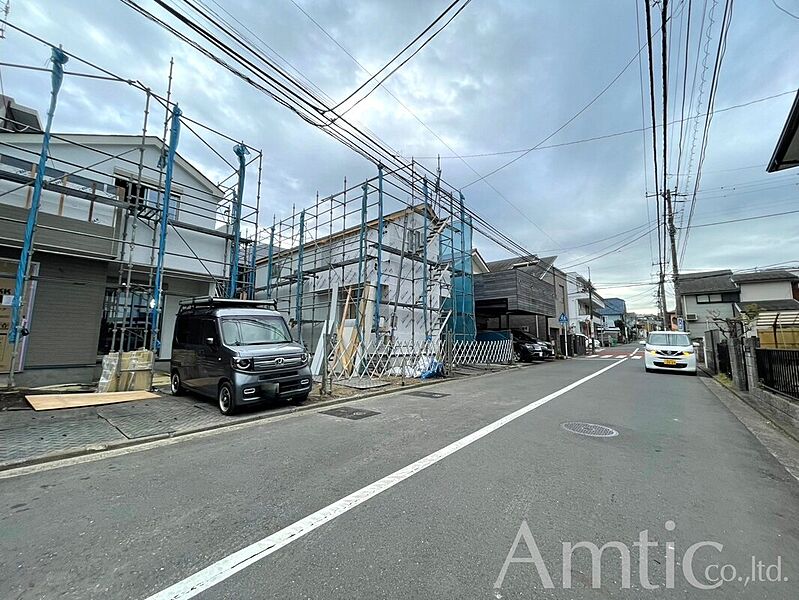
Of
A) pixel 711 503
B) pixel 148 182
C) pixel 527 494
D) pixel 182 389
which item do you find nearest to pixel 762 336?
pixel 711 503

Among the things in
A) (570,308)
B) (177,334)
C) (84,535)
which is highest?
(570,308)

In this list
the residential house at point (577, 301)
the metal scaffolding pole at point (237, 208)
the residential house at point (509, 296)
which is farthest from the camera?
the residential house at point (577, 301)

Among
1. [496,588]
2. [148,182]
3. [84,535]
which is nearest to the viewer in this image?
[496,588]

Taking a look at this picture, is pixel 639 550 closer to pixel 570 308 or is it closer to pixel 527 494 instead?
pixel 527 494

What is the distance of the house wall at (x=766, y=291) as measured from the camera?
2625 cm

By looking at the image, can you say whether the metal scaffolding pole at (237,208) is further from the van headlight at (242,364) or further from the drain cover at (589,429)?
the drain cover at (589,429)

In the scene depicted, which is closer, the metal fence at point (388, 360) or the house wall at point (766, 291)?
the metal fence at point (388, 360)

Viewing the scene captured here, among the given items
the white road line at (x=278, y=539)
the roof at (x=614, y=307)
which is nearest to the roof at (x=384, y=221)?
the white road line at (x=278, y=539)

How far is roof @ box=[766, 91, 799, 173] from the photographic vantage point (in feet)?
17.6

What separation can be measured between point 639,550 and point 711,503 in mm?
1415

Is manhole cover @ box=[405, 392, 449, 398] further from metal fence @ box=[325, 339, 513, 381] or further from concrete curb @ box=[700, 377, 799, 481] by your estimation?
concrete curb @ box=[700, 377, 799, 481]

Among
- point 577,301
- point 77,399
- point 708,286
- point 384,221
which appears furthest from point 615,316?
point 77,399

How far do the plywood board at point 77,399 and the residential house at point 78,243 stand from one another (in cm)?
182

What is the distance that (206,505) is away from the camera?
10.5 ft
